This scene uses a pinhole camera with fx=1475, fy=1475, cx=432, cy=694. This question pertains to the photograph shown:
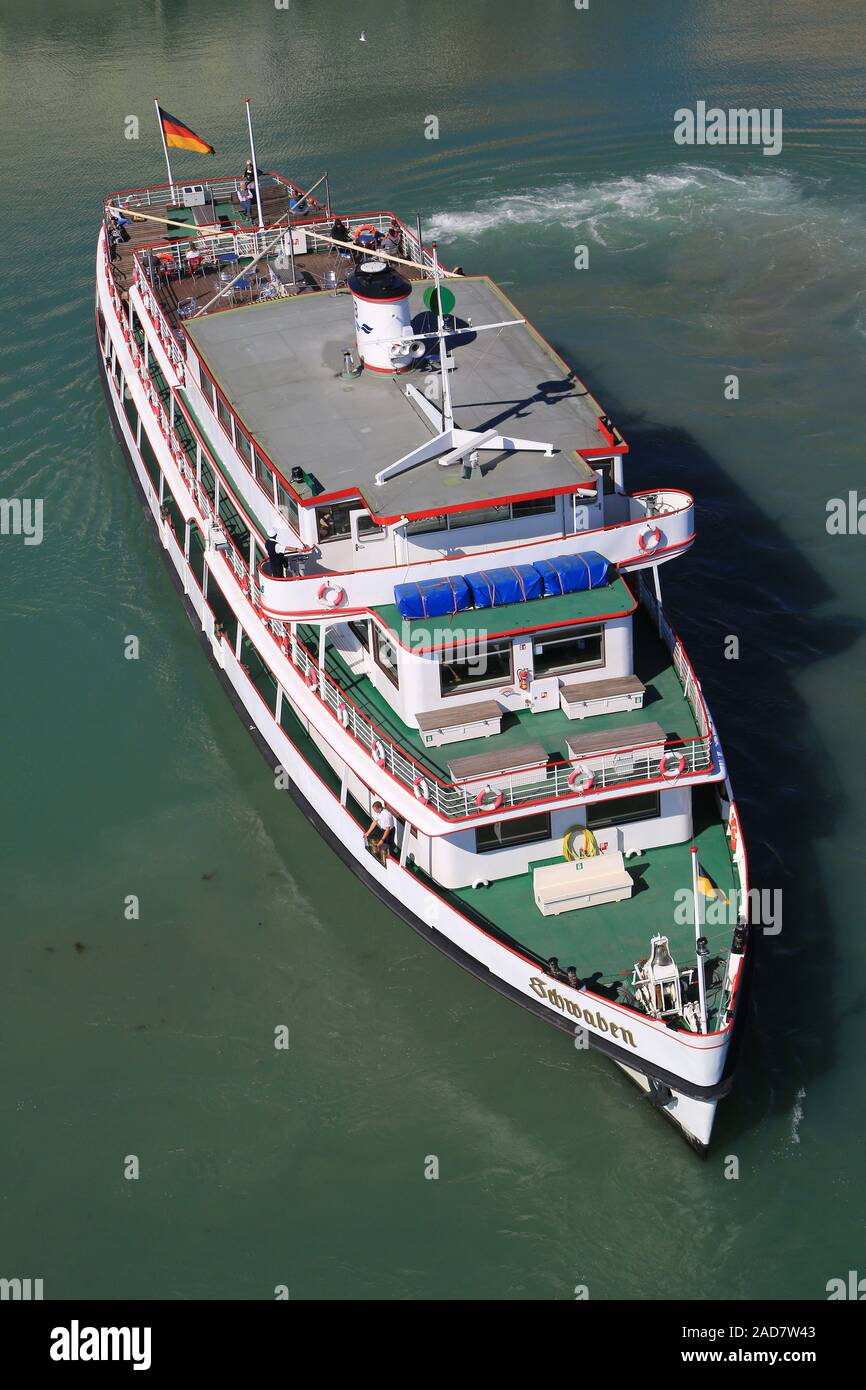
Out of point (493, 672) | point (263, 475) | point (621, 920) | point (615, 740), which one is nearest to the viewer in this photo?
point (621, 920)

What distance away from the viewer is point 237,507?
35.2 metres

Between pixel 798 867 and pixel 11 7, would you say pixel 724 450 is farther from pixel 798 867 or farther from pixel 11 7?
pixel 11 7

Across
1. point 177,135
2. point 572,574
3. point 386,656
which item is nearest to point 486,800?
point 386,656

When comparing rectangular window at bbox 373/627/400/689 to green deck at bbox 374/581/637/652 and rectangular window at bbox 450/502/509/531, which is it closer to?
green deck at bbox 374/581/637/652

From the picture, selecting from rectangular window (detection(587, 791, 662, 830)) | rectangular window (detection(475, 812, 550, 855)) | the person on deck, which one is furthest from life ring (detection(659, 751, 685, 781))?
the person on deck

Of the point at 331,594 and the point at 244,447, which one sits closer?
the point at 331,594

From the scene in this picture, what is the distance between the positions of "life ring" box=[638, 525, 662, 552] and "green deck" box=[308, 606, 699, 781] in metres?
2.09

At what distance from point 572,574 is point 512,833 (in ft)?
17.0

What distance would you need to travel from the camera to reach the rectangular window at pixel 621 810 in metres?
28.7

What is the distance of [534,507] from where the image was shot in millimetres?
29656

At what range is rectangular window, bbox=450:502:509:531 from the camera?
2934 centimetres

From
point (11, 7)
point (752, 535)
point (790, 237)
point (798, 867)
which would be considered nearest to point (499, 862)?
point (798, 867)

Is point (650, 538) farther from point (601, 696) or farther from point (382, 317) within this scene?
point (382, 317)

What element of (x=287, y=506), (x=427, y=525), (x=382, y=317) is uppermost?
(x=382, y=317)
